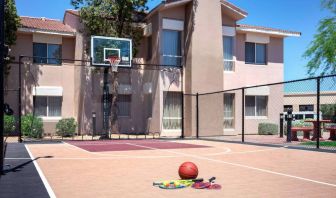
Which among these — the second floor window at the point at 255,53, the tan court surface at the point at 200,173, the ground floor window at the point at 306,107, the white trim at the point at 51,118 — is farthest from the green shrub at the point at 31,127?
the ground floor window at the point at 306,107

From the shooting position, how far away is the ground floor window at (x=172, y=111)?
84.9ft

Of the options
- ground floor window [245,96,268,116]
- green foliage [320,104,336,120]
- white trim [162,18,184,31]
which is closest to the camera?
white trim [162,18,184,31]

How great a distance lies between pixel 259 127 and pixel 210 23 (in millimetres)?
7976

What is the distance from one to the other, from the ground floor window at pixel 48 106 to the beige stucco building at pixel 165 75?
2.5 inches

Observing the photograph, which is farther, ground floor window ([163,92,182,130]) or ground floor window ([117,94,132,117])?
ground floor window ([117,94,132,117])

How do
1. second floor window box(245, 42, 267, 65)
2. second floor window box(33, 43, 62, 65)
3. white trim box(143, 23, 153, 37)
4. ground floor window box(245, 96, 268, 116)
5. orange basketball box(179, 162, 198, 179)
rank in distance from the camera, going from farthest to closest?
second floor window box(245, 42, 267, 65) → ground floor window box(245, 96, 268, 116) → second floor window box(33, 43, 62, 65) → white trim box(143, 23, 153, 37) → orange basketball box(179, 162, 198, 179)

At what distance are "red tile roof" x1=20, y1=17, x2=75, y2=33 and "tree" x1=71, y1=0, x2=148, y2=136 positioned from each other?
10.1 ft

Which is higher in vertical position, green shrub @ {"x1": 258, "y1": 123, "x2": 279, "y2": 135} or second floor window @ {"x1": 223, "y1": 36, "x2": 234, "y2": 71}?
second floor window @ {"x1": 223, "y1": 36, "x2": 234, "y2": 71}

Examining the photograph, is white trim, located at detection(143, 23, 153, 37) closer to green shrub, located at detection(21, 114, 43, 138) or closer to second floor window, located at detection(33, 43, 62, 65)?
second floor window, located at detection(33, 43, 62, 65)

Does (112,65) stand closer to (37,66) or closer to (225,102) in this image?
(37,66)

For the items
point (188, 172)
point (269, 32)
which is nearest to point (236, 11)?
point (269, 32)

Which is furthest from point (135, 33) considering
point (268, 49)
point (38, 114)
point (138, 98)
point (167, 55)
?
point (268, 49)

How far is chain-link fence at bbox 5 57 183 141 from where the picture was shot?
25672 mm

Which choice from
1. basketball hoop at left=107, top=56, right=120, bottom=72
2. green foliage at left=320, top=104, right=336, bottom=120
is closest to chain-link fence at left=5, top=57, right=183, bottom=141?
basketball hoop at left=107, top=56, right=120, bottom=72
